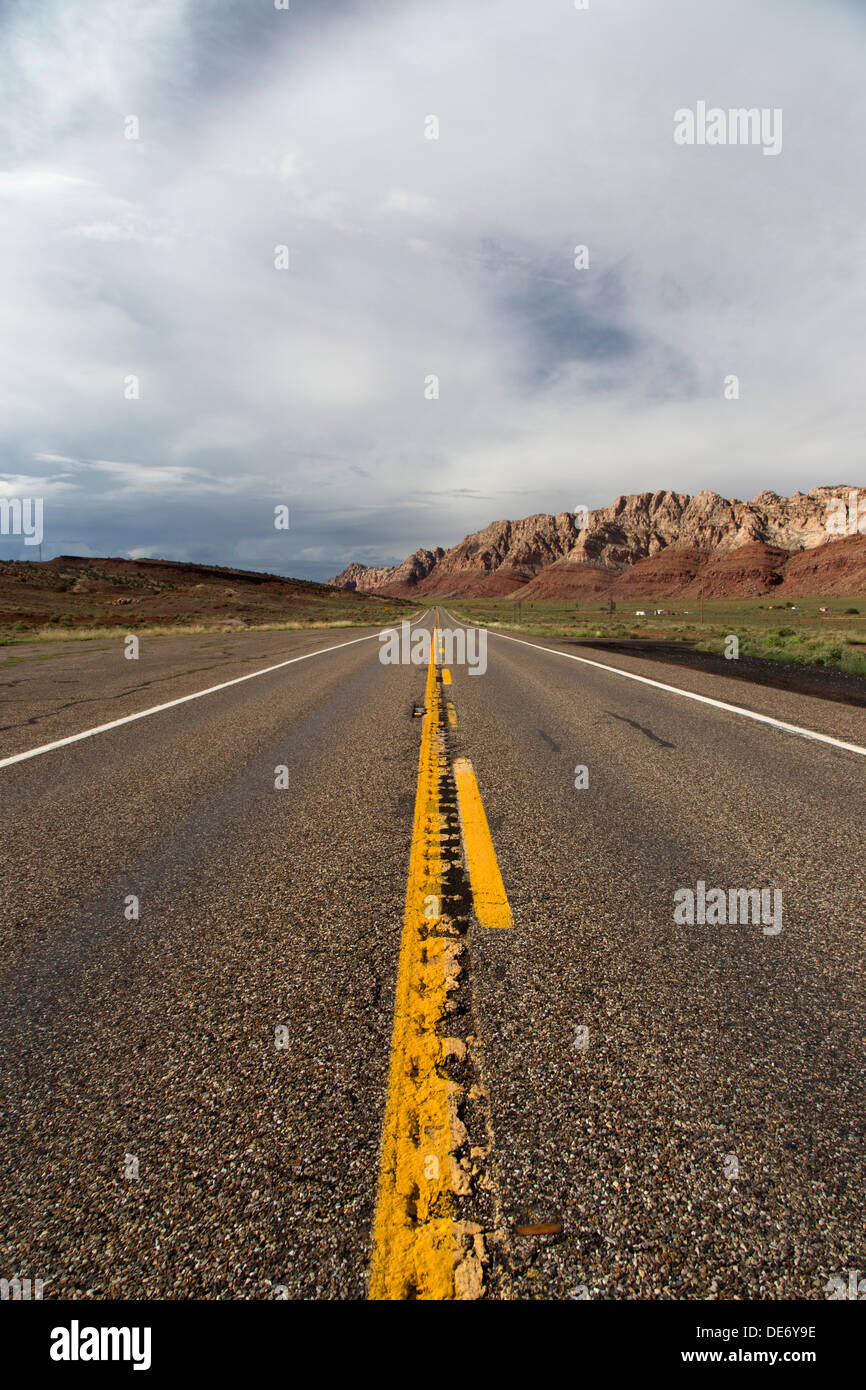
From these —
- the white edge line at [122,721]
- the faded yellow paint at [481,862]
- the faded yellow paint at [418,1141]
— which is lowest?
the faded yellow paint at [418,1141]

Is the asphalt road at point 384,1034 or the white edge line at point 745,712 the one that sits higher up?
the white edge line at point 745,712

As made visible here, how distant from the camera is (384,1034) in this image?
6.67 feet

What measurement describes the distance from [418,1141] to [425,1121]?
0.22 feet

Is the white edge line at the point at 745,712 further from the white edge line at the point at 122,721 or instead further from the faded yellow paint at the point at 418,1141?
the white edge line at the point at 122,721

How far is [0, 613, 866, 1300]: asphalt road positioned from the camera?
1380 mm

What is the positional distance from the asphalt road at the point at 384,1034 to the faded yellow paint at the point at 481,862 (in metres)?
0.10

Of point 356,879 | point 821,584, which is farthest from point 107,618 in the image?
point 821,584

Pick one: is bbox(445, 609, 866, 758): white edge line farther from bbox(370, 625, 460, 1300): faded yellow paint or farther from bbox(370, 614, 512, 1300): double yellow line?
bbox(370, 625, 460, 1300): faded yellow paint

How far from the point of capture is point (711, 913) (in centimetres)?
289

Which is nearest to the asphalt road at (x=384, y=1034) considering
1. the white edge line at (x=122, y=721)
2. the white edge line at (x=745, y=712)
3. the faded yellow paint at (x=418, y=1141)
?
the faded yellow paint at (x=418, y=1141)

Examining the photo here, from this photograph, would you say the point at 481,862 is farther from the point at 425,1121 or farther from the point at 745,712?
the point at 745,712

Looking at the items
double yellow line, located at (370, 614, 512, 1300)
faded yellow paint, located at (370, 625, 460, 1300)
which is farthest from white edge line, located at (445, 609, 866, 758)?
faded yellow paint, located at (370, 625, 460, 1300)

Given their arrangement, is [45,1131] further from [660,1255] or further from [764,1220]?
[764,1220]

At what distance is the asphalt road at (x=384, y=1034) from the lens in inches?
54.3
